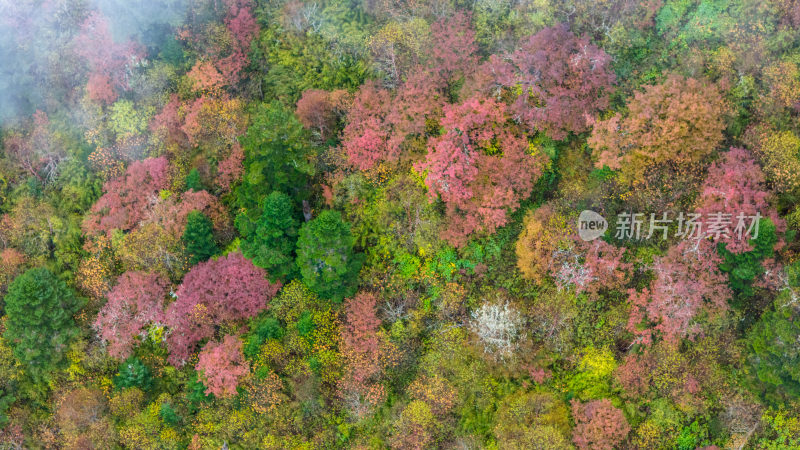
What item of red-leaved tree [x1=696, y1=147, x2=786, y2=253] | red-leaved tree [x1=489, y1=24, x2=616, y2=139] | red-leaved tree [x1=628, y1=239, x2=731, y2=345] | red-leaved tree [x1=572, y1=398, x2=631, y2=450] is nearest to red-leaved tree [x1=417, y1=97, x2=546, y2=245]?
red-leaved tree [x1=489, y1=24, x2=616, y2=139]

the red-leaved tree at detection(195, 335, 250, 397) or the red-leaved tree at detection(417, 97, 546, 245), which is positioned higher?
the red-leaved tree at detection(417, 97, 546, 245)

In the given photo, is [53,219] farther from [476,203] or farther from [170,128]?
[476,203]

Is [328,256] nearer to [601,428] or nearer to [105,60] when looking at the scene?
[601,428]

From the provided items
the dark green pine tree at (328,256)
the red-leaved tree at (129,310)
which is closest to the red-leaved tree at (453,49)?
the dark green pine tree at (328,256)

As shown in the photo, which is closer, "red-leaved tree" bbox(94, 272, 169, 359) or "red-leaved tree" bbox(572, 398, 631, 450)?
"red-leaved tree" bbox(572, 398, 631, 450)

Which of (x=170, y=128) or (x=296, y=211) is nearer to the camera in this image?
(x=296, y=211)

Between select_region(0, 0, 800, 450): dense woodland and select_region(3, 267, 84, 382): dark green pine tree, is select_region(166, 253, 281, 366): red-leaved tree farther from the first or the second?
select_region(3, 267, 84, 382): dark green pine tree

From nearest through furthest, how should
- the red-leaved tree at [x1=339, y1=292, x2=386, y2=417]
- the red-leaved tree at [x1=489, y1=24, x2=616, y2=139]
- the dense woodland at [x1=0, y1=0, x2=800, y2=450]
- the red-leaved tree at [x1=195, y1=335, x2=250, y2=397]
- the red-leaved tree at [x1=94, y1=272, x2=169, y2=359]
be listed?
1. the dense woodland at [x1=0, y1=0, x2=800, y2=450]
2. the red-leaved tree at [x1=489, y1=24, x2=616, y2=139]
3. the red-leaved tree at [x1=195, y1=335, x2=250, y2=397]
4. the red-leaved tree at [x1=339, y1=292, x2=386, y2=417]
5. the red-leaved tree at [x1=94, y1=272, x2=169, y2=359]

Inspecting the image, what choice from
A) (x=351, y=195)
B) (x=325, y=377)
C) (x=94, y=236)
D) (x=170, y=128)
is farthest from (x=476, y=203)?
(x=94, y=236)
